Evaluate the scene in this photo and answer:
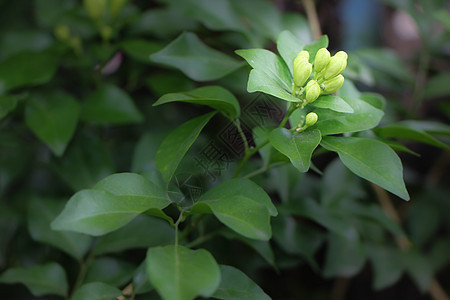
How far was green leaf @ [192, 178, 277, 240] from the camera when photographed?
470 mm

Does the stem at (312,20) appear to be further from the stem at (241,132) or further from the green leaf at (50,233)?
the green leaf at (50,233)

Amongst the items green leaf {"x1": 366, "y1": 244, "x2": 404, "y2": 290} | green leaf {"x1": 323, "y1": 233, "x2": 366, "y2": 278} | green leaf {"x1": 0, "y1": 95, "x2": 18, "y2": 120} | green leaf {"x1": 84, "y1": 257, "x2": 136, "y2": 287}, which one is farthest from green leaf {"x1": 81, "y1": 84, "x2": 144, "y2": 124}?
green leaf {"x1": 366, "y1": 244, "x2": 404, "y2": 290}

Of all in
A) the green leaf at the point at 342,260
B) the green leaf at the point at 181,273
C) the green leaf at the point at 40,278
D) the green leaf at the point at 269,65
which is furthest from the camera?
the green leaf at the point at 342,260

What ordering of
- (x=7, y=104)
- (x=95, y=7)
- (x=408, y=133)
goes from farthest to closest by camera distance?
(x=95, y=7), (x=7, y=104), (x=408, y=133)

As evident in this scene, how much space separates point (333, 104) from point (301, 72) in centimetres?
6

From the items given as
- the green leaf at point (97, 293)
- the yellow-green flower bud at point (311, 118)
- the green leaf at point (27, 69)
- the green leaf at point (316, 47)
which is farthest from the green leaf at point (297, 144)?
the green leaf at point (27, 69)

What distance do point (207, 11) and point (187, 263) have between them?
2.16ft

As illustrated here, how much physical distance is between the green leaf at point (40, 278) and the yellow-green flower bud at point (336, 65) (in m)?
0.56

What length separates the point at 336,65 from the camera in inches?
21.2

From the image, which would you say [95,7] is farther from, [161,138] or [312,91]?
[312,91]

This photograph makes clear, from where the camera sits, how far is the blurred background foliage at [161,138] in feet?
2.53

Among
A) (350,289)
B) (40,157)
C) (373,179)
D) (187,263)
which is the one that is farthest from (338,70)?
(350,289)

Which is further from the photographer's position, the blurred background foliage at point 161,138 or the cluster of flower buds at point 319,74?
the blurred background foliage at point 161,138

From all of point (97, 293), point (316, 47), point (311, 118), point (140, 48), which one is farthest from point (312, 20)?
point (97, 293)
